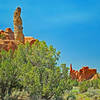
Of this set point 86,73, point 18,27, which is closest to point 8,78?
point 18,27

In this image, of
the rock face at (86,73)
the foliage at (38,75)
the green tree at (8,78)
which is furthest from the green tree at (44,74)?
the rock face at (86,73)

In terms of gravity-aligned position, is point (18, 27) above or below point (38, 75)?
above

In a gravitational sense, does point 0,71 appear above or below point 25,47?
below

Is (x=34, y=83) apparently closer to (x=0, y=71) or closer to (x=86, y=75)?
(x=0, y=71)

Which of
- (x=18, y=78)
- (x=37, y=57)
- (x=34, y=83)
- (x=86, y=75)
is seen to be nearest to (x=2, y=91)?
(x=18, y=78)

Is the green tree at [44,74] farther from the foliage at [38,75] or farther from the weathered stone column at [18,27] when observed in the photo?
the weathered stone column at [18,27]

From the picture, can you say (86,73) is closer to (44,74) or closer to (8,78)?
(44,74)

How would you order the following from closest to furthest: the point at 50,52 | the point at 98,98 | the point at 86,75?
the point at 50,52 < the point at 98,98 < the point at 86,75

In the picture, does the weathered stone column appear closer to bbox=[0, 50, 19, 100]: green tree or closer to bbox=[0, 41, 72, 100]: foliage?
bbox=[0, 41, 72, 100]: foliage

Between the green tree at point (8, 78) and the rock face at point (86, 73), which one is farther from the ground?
the rock face at point (86, 73)

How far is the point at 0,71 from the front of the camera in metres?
18.1

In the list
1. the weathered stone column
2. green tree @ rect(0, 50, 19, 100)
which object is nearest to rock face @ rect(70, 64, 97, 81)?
the weathered stone column

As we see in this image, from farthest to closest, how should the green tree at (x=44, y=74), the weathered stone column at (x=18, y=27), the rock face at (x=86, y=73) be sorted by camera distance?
the rock face at (x=86, y=73) < the weathered stone column at (x=18, y=27) < the green tree at (x=44, y=74)

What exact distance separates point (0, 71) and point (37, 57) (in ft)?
13.3
